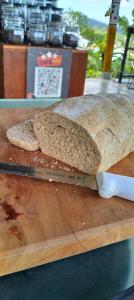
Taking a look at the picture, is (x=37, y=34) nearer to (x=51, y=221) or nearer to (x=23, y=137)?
(x=23, y=137)

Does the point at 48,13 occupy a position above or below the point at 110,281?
above

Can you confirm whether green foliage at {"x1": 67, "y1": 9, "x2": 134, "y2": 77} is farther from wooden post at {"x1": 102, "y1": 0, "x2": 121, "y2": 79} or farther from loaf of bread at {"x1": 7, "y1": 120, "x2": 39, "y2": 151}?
loaf of bread at {"x1": 7, "y1": 120, "x2": 39, "y2": 151}

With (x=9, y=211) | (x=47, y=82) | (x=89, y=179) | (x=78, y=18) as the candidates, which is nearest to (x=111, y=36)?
(x=78, y=18)

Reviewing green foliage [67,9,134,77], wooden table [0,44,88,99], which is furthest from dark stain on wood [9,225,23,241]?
green foliage [67,9,134,77]

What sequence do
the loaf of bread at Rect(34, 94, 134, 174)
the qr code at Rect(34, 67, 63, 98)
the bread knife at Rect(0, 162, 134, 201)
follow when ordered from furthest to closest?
the qr code at Rect(34, 67, 63, 98)
the loaf of bread at Rect(34, 94, 134, 174)
the bread knife at Rect(0, 162, 134, 201)

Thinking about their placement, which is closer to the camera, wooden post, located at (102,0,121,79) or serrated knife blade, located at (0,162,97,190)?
serrated knife blade, located at (0,162,97,190)

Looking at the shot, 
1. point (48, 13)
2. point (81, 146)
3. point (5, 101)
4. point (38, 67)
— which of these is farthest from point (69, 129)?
point (48, 13)

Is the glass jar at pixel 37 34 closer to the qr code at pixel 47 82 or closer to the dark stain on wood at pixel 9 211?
the qr code at pixel 47 82

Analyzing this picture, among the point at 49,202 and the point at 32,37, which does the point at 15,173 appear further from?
the point at 32,37

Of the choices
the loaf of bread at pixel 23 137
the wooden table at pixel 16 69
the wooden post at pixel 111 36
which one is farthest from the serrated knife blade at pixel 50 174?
the wooden post at pixel 111 36
